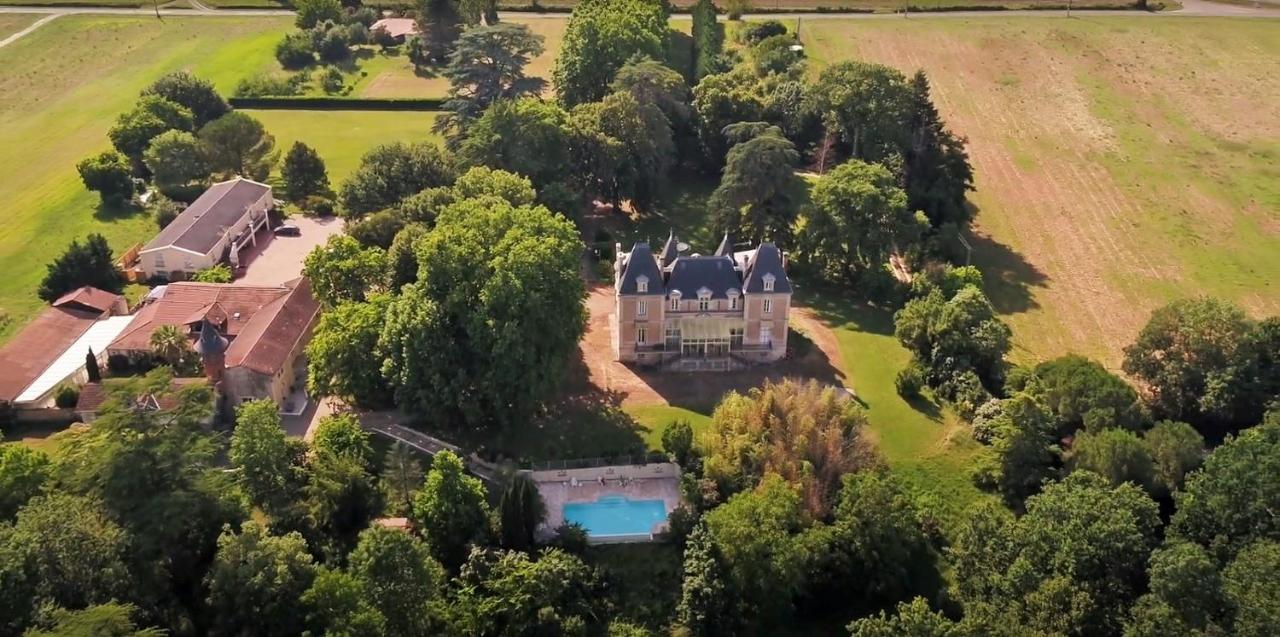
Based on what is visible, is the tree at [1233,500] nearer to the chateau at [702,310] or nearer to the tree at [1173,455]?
the tree at [1173,455]

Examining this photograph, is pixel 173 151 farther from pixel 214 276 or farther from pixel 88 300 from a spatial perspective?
pixel 88 300

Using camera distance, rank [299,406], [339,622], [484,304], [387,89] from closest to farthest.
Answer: [339,622] < [484,304] < [299,406] < [387,89]

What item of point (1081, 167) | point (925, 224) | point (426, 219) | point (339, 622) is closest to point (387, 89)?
point (426, 219)

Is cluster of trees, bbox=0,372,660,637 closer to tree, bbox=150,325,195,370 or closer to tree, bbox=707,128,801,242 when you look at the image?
tree, bbox=150,325,195,370

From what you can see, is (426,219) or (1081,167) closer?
(426,219)

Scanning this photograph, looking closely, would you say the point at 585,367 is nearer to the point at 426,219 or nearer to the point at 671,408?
the point at 671,408

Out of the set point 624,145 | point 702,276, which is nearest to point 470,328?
point 702,276

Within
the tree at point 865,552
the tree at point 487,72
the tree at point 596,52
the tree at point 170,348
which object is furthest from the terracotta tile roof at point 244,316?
the tree at point 596,52

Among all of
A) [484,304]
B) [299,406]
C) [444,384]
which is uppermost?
[484,304]
